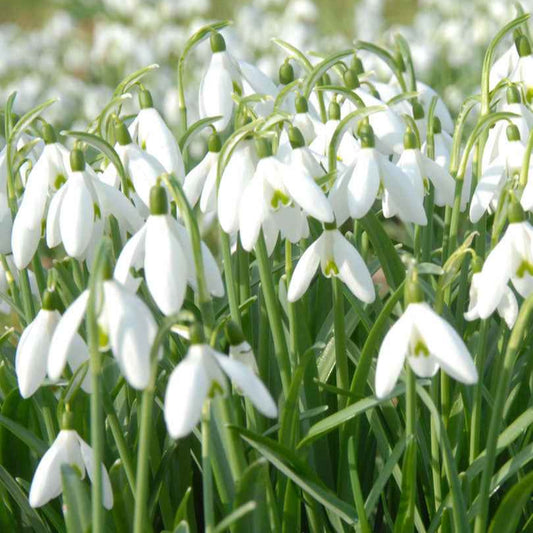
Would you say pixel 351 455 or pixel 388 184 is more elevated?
pixel 388 184

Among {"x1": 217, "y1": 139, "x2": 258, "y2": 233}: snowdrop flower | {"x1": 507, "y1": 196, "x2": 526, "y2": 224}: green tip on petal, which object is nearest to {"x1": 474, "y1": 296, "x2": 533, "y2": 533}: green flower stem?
{"x1": 507, "y1": 196, "x2": 526, "y2": 224}: green tip on petal

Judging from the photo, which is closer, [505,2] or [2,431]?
[2,431]

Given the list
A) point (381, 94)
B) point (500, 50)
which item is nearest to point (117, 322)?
point (381, 94)

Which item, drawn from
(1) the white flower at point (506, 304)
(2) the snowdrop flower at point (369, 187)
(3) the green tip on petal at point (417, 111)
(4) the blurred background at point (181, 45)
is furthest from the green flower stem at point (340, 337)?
(4) the blurred background at point (181, 45)

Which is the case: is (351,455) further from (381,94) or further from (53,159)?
(381,94)

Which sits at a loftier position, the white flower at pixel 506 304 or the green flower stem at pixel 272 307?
the green flower stem at pixel 272 307

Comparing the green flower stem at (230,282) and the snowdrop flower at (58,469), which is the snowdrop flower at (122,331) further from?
the green flower stem at (230,282)

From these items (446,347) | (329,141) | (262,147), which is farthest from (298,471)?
(329,141)
